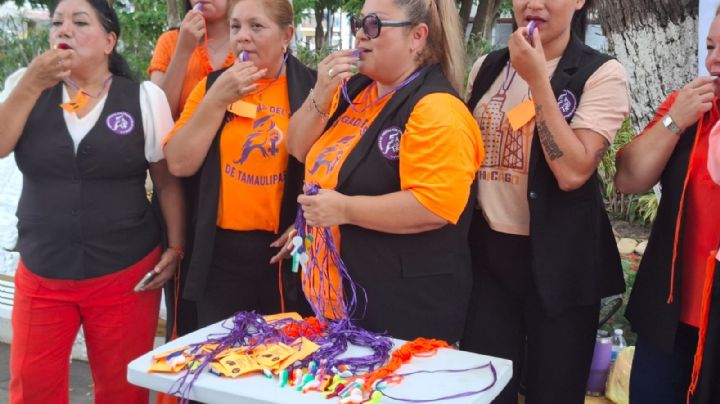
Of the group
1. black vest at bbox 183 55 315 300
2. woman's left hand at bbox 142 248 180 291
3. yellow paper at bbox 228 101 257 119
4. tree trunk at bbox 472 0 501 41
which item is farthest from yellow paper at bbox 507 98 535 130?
tree trunk at bbox 472 0 501 41

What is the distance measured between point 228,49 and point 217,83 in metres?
0.55

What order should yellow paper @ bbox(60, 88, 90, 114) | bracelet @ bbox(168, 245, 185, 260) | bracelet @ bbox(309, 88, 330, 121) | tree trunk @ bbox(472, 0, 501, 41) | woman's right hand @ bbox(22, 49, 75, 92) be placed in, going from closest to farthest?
bracelet @ bbox(309, 88, 330, 121), woman's right hand @ bbox(22, 49, 75, 92), yellow paper @ bbox(60, 88, 90, 114), bracelet @ bbox(168, 245, 185, 260), tree trunk @ bbox(472, 0, 501, 41)

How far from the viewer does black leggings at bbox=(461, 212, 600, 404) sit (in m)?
2.46

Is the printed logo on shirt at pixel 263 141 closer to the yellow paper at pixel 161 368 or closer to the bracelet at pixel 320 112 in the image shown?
the bracelet at pixel 320 112

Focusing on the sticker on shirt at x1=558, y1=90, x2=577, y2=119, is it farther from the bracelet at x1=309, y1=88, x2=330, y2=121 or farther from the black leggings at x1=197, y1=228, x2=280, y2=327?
the black leggings at x1=197, y1=228, x2=280, y2=327

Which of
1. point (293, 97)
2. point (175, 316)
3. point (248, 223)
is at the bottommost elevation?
point (175, 316)

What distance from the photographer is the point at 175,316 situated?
314 cm

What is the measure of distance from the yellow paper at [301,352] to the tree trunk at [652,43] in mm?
2117

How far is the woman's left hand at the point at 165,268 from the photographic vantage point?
9.24 feet

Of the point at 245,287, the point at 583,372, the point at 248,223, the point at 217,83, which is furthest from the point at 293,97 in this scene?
the point at 583,372

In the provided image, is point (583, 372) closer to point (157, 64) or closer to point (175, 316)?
point (175, 316)

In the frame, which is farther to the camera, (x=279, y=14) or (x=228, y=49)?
(x=228, y=49)

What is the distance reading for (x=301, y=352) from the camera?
A: 6.55 feet

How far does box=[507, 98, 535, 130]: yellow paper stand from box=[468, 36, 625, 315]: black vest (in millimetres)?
66
